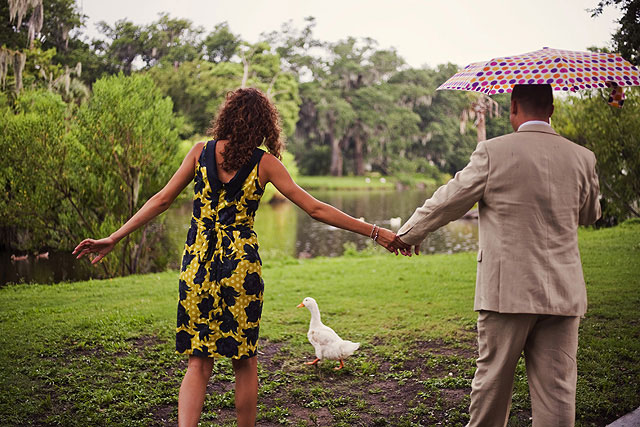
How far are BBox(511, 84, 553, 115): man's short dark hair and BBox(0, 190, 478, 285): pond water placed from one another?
11.3m

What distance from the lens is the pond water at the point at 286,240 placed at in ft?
44.2

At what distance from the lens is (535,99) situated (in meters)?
3.01

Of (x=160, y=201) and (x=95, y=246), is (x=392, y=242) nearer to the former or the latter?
(x=160, y=201)

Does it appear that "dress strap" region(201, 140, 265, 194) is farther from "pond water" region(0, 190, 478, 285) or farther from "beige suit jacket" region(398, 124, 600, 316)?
"pond water" region(0, 190, 478, 285)

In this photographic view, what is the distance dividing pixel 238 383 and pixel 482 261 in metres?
1.55

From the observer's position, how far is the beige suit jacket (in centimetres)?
281

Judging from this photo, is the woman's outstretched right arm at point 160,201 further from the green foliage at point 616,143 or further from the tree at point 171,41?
the tree at point 171,41

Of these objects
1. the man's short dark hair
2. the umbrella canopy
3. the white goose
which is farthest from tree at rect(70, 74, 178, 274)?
the man's short dark hair

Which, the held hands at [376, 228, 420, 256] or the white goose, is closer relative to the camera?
the held hands at [376, 228, 420, 256]

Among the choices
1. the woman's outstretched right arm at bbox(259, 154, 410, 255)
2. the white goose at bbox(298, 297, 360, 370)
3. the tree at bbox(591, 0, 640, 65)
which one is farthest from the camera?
the tree at bbox(591, 0, 640, 65)

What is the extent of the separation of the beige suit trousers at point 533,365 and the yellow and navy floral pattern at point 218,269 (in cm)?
130

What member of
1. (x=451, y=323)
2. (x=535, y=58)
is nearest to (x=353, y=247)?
(x=451, y=323)

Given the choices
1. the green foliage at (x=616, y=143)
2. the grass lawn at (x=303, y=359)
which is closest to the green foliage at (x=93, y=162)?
the grass lawn at (x=303, y=359)

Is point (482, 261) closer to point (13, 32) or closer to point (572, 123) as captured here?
point (572, 123)
